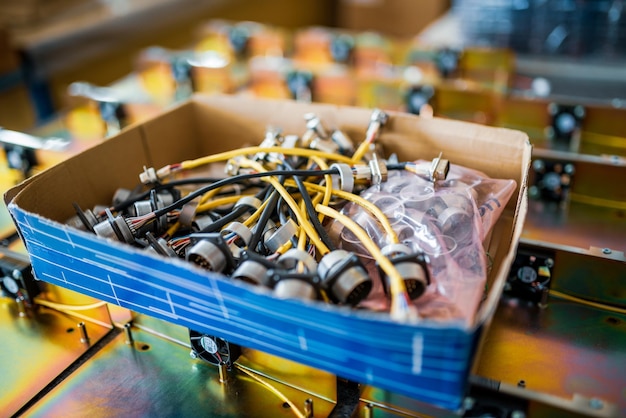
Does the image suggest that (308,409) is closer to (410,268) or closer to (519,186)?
(410,268)

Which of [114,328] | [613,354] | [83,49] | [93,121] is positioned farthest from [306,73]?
[83,49]

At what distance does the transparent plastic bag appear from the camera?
2.39 feet

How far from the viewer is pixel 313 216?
2.72ft

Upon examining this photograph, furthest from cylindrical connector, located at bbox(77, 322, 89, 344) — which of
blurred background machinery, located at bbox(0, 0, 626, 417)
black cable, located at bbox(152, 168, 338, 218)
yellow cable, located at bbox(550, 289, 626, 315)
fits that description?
yellow cable, located at bbox(550, 289, 626, 315)

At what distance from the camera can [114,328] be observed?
95cm

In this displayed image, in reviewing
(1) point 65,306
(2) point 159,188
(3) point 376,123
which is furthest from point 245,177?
(1) point 65,306

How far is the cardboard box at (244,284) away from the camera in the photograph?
1.87ft

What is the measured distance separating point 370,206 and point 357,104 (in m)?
1.17

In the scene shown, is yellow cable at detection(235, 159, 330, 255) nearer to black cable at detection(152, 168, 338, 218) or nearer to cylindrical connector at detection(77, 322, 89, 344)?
black cable at detection(152, 168, 338, 218)

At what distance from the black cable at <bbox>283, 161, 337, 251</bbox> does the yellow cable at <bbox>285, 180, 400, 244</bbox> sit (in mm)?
37

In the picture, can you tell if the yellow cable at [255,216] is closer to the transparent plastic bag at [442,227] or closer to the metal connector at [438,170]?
the transparent plastic bag at [442,227]

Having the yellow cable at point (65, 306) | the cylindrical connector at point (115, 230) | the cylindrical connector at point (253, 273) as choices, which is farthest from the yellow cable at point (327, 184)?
the yellow cable at point (65, 306)

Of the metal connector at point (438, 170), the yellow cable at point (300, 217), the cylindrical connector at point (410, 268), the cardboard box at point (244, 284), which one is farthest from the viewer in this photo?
the metal connector at point (438, 170)

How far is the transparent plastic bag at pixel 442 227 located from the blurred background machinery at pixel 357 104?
93 mm
